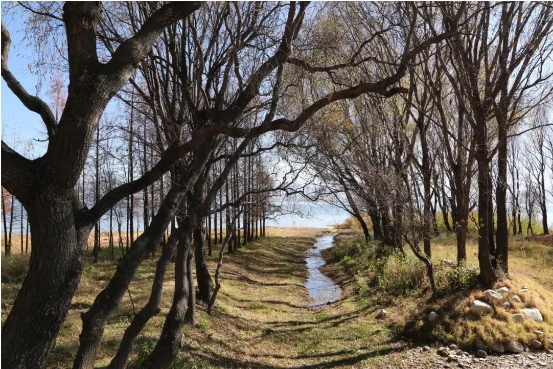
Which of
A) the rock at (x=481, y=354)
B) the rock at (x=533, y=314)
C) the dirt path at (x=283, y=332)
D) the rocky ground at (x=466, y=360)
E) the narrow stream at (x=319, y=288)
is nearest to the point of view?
the rocky ground at (x=466, y=360)

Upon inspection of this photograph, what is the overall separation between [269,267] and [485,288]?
1239 centimetres

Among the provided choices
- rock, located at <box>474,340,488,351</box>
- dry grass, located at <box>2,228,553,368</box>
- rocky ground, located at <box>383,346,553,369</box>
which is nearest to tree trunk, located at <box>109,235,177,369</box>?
dry grass, located at <box>2,228,553,368</box>

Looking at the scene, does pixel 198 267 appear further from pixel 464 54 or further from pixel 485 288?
pixel 464 54

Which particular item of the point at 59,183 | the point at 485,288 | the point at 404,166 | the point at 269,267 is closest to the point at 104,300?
the point at 59,183

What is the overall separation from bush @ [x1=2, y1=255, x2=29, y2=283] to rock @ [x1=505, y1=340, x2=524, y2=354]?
12.2 meters

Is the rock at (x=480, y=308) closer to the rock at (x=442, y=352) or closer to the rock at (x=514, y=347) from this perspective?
the rock at (x=514, y=347)

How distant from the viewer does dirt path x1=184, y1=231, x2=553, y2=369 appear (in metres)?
7.92

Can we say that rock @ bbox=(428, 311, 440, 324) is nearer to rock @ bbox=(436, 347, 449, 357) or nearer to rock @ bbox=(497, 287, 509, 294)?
rock @ bbox=(436, 347, 449, 357)

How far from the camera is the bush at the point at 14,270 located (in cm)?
1212

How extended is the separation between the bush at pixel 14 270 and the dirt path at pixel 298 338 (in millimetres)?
5822

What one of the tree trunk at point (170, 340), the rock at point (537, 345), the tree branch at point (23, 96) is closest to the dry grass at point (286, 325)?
the rock at point (537, 345)

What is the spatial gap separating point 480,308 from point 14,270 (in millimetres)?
12488

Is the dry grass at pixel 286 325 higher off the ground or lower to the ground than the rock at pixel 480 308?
lower

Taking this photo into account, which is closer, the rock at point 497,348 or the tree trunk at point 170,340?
the tree trunk at point 170,340
